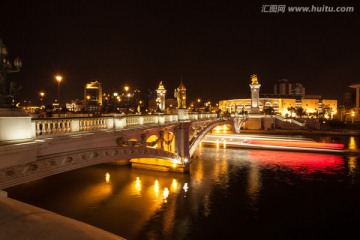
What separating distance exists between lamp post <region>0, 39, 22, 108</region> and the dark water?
28.8 ft

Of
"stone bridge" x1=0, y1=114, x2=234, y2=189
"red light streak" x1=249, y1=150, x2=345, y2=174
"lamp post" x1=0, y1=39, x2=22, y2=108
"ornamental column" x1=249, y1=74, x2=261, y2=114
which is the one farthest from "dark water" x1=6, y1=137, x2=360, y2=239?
"ornamental column" x1=249, y1=74, x2=261, y2=114

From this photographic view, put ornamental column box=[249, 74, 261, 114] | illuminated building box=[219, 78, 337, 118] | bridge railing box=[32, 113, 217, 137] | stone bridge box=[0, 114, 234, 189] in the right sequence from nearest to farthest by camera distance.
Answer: stone bridge box=[0, 114, 234, 189], bridge railing box=[32, 113, 217, 137], ornamental column box=[249, 74, 261, 114], illuminated building box=[219, 78, 337, 118]

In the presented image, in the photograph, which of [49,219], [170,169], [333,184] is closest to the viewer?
[49,219]

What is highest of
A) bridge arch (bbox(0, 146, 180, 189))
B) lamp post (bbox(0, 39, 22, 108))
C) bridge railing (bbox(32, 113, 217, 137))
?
lamp post (bbox(0, 39, 22, 108))

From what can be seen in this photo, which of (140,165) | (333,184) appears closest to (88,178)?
(140,165)

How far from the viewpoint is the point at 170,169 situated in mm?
26359

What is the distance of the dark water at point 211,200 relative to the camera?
15.4 meters

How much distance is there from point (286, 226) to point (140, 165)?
14848 millimetres

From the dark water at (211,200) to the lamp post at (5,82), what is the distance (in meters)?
8.79

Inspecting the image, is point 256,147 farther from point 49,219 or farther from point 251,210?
point 49,219

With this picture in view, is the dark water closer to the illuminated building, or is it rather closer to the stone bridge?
the stone bridge

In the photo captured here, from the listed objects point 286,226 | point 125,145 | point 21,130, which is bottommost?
point 286,226

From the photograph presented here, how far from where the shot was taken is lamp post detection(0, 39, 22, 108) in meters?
8.19

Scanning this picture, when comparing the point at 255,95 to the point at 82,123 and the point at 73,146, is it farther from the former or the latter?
the point at 73,146
